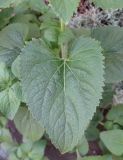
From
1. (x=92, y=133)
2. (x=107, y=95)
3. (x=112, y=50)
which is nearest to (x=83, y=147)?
(x=92, y=133)

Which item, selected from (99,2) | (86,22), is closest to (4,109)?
(99,2)

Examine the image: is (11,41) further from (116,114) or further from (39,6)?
(116,114)

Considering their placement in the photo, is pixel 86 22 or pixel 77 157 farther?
pixel 86 22

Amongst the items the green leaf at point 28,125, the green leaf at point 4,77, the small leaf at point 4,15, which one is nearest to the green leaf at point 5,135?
the green leaf at point 28,125

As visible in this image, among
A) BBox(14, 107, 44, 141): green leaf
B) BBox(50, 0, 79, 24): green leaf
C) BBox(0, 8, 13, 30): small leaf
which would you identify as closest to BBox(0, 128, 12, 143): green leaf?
BBox(14, 107, 44, 141): green leaf

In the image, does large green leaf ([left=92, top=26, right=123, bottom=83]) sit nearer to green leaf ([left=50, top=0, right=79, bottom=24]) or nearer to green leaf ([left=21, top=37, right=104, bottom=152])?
green leaf ([left=21, top=37, right=104, bottom=152])

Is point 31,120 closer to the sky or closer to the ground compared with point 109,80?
closer to the ground

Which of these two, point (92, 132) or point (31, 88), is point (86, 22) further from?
point (31, 88)
